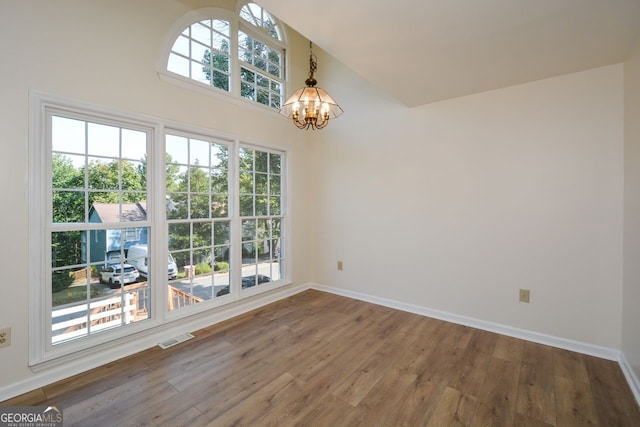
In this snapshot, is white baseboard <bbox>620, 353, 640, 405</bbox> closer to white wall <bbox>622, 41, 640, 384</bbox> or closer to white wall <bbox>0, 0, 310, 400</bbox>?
white wall <bbox>622, 41, 640, 384</bbox>

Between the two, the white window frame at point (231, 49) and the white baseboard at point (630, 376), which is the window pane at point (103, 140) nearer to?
the white window frame at point (231, 49)

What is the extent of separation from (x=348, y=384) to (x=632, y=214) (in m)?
2.46

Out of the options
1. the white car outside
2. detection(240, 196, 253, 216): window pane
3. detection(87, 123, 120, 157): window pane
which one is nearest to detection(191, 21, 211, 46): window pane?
detection(87, 123, 120, 157): window pane

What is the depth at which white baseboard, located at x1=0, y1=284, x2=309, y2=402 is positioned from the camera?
195cm

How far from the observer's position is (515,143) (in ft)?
9.08

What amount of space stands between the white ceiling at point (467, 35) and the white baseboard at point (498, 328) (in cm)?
241

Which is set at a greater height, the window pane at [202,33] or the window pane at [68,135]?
the window pane at [202,33]

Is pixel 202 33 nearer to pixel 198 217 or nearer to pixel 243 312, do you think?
pixel 198 217

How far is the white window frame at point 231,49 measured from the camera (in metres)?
2.62

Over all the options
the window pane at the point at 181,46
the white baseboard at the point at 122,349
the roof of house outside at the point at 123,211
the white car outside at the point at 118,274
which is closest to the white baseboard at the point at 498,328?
the white baseboard at the point at 122,349

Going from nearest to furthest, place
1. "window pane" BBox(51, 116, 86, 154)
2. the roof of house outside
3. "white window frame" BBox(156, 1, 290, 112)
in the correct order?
1. "window pane" BBox(51, 116, 86, 154)
2. the roof of house outside
3. "white window frame" BBox(156, 1, 290, 112)

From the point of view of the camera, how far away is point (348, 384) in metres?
2.06

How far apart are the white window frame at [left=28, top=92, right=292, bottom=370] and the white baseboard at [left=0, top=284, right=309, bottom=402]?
0.12 feet

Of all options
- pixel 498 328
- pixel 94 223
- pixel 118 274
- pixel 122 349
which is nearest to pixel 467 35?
pixel 498 328
